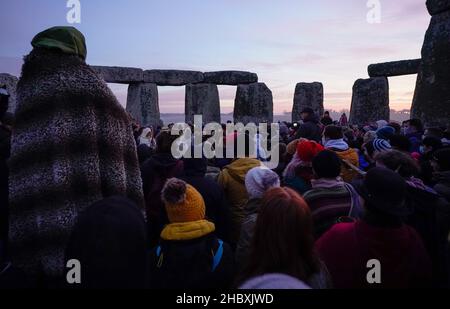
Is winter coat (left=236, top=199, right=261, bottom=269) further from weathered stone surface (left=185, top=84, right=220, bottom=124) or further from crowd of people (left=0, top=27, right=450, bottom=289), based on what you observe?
weathered stone surface (left=185, top=84, right=220, bottom=124)

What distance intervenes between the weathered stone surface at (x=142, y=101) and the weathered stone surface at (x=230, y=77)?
2.61 m

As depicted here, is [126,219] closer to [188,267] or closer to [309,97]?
[188,267]

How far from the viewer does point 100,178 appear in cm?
171

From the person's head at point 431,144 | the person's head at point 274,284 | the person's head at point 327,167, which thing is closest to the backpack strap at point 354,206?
the person's head at point 327,167

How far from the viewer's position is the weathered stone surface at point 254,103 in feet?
56.4

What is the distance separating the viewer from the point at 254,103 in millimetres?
17219

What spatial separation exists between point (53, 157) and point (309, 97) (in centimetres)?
1645

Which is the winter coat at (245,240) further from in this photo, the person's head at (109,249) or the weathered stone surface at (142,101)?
the weathered stone surface at (142,101)

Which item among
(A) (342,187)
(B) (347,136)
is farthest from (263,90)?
(A) (342,187)
